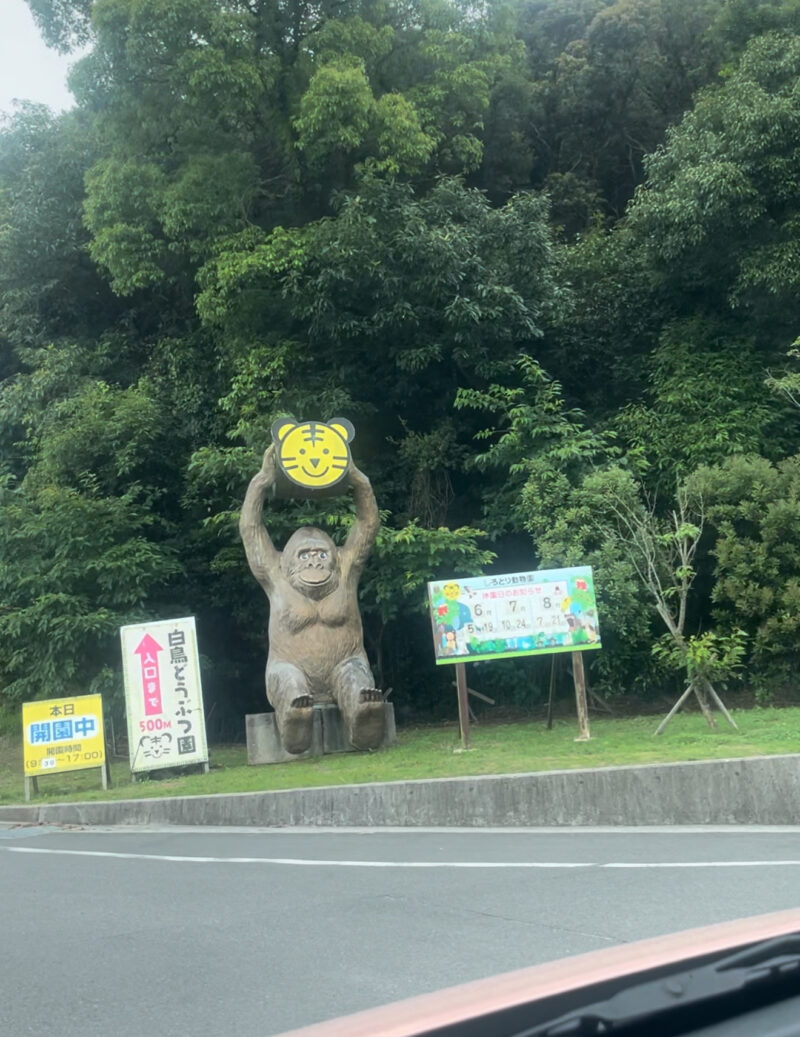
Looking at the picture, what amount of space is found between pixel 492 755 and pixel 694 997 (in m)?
11.0

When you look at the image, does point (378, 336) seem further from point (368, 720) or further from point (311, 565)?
point (368, 720)

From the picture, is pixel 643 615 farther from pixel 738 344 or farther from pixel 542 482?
pixel 738 344

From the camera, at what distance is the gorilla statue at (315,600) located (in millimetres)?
15094

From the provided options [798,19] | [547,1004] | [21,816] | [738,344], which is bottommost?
[21,816]

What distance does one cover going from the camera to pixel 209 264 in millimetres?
19406

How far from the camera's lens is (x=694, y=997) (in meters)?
2.27

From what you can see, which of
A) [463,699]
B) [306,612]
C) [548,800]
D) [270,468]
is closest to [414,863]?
[548,800]

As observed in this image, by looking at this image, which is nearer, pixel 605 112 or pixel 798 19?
pixel 798 19

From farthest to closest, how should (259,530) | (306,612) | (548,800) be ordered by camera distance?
(259,530), (306,612), (548,800)

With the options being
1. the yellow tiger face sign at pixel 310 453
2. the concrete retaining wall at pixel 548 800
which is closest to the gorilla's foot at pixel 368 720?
the concrete retaining wall at pixel 548 800

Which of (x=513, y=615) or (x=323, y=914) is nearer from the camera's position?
(x=323, y=914)

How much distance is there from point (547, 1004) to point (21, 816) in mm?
13438

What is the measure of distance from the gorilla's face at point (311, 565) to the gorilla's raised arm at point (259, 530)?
0.22 m

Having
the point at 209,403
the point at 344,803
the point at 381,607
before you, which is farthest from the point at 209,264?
the point at 344,803
